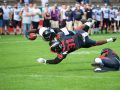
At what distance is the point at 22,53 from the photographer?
1973cm

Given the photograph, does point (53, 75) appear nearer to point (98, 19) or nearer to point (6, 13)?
point (6, 13)

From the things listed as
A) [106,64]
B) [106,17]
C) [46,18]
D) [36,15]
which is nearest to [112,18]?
[106,17]

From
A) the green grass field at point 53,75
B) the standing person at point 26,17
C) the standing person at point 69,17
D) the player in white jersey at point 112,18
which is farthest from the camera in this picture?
the player in white jersey at point 112,18

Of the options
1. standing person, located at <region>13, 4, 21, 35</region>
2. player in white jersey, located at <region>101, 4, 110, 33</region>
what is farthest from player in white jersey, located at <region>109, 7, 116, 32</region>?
standing person, located at <region>13, 4, 21, 35</region>

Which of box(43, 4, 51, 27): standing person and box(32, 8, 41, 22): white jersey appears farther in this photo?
box(43, 4, 51, 27): standing person

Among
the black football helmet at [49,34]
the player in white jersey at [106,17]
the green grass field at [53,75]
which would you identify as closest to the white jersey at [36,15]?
the player in white jersey at [106,17]

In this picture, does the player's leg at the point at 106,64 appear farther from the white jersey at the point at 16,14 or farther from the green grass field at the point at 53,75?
the white jersey at the point at 16,14

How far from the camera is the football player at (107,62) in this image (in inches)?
520

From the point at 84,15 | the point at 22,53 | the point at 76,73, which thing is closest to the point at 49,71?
the point at 76,73

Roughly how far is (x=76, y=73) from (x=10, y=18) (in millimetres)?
19121

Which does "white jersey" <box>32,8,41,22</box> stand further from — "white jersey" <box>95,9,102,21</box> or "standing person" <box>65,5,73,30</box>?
"white jersey" <box>95,9,102,21</box>

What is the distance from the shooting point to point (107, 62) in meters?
13.2

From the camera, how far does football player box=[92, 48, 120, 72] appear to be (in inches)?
520

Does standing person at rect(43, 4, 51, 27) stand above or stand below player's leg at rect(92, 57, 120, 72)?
below
